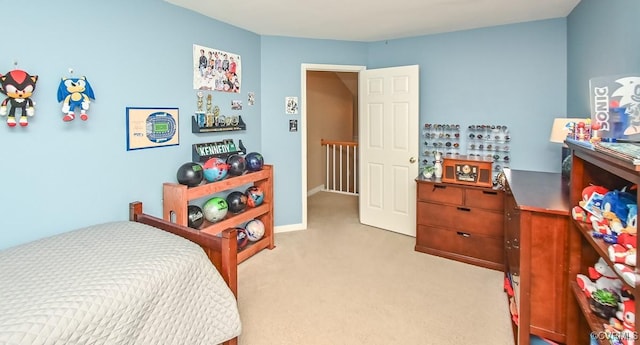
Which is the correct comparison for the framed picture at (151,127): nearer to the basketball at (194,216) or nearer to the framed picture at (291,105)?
the basketball at (194,216)

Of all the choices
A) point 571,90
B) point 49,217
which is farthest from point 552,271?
point 49,217

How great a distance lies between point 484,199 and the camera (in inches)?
129

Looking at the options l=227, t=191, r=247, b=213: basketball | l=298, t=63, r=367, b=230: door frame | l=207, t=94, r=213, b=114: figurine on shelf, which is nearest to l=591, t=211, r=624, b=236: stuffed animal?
l=227, t=191, r=247, b=213: basketball

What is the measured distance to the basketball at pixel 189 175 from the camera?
2877mm

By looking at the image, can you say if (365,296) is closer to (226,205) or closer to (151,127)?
(226,205)

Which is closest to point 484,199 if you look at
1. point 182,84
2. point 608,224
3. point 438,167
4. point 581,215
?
point 438,167

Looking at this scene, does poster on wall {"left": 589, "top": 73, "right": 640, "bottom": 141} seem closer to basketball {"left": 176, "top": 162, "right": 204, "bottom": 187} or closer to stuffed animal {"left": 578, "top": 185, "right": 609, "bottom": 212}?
stuffed animal {"left": 578, "top": 185, "right": 609, "bottom": 212}

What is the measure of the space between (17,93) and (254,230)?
2.15 metres

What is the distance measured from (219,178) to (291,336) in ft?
4.92

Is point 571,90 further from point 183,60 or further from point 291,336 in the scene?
point 183,60

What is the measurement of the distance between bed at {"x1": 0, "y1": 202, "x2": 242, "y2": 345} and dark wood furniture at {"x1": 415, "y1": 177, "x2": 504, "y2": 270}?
222cm

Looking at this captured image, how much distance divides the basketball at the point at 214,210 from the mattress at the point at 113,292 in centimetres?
93

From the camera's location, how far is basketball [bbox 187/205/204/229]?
2922mm

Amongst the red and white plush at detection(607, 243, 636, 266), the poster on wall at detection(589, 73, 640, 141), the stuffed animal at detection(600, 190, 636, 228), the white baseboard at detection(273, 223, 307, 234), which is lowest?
the white baseboard at detection(273, 223, 307, 234)
